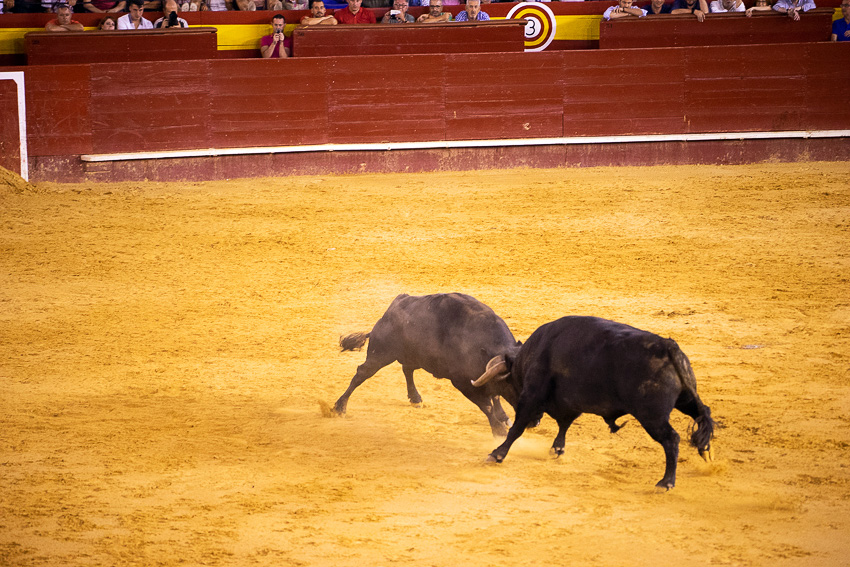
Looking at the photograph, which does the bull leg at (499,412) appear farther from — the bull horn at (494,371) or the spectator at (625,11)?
the spectator at (625,11)

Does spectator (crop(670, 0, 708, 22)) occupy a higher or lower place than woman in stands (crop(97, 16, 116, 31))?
higher

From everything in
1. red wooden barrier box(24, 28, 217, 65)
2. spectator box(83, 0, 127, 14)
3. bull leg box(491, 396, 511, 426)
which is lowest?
bull leg box(491, 396, 511, 426)

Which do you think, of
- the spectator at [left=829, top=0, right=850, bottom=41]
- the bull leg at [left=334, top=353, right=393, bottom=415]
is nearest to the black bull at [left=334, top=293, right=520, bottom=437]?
the bull leg at [left=334, top=353, right=393, bottom=415]

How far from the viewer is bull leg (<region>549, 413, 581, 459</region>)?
463cm

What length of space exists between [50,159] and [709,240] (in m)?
8.35

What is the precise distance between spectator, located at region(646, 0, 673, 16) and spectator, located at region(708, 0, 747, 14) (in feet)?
1.98

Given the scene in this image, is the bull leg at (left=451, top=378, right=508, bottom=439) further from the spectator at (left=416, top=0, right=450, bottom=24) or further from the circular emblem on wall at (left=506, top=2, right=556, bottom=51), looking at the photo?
the circular emblem on wall at (left=506, top=2, right=556, bottom=51)

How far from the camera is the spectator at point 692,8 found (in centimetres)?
1355

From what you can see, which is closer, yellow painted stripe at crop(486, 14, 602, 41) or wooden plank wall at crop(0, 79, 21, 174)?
wooden plank wall at crop(0, 79, 21, 174)

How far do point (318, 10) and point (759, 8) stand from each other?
20.7 feet

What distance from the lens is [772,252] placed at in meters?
9.23

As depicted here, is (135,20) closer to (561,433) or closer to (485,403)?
(485,403)

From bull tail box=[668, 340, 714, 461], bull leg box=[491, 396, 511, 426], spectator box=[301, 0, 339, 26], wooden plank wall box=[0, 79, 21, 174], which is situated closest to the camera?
bull tail box=[668, 340, 714, 461]

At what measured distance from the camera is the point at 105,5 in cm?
1296
